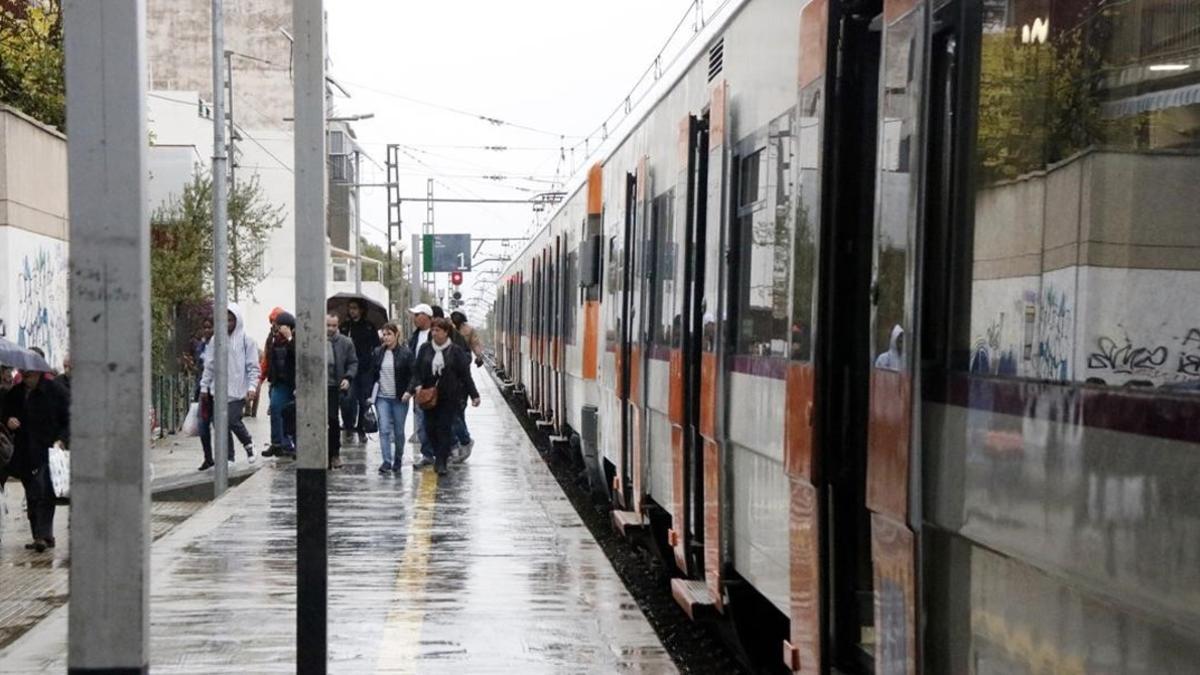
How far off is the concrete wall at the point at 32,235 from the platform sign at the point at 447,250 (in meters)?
52.3

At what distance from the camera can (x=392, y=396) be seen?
19297 mm

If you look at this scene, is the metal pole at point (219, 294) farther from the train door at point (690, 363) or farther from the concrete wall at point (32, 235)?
the train door at point (690, 363)

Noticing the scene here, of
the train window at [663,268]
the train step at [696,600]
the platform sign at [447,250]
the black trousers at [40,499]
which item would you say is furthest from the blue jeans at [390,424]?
the platform sign at [447,250]

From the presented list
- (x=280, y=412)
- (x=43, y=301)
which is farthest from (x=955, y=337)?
(x=43, y=301)

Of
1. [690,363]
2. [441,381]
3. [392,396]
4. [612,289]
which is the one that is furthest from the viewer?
[392,396]

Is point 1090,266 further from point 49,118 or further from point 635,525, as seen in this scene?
point 49,118

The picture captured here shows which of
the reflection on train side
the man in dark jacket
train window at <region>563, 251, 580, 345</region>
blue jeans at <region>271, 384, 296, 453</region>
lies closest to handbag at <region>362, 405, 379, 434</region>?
the man in dark jacket

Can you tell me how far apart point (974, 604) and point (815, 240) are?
1.99 m

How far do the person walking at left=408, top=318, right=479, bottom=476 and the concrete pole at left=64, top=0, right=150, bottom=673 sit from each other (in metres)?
14.3

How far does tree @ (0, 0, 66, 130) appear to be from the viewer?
95.0 feet

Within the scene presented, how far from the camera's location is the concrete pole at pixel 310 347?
716 centimetres

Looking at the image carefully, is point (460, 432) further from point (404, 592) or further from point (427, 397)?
point (404, 592)

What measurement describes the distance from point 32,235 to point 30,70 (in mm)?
6856

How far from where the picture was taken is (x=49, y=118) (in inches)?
1145
